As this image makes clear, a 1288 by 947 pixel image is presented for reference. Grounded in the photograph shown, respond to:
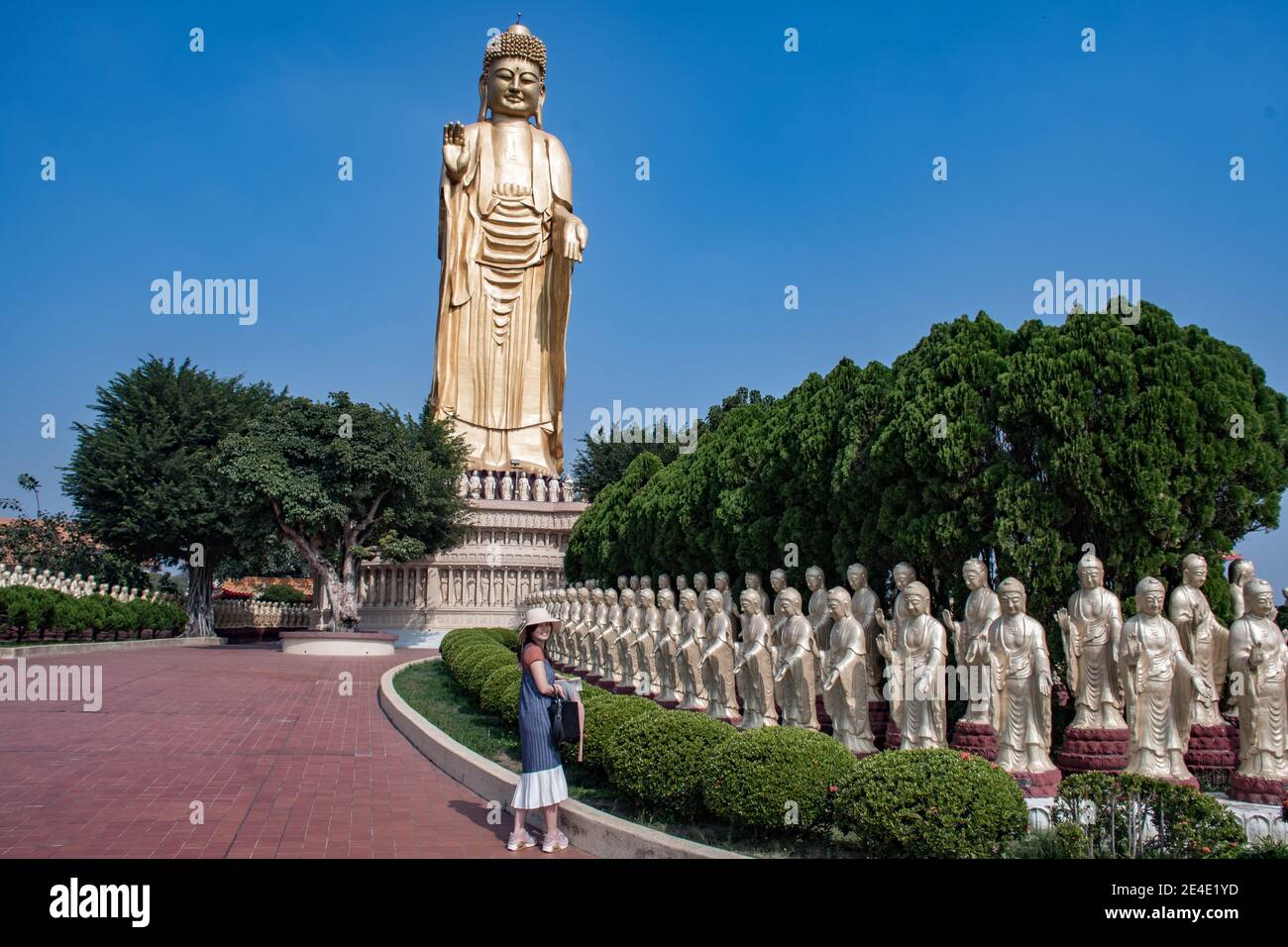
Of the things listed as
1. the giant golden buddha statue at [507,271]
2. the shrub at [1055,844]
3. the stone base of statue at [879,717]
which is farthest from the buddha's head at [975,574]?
the giant golden buddha statue at [507,271]

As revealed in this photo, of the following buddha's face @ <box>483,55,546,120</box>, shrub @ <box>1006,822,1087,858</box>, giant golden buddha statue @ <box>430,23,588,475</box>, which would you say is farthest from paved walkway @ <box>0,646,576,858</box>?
buddha's face @ <box>483,55,546,120</box>

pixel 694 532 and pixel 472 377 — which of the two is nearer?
pixel 694 532

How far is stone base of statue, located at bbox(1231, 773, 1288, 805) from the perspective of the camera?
8.34 meters

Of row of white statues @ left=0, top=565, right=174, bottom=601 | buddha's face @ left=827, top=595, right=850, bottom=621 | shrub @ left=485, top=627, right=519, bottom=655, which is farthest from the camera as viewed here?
row of white statues @ left=0, top=565, right=174, bottom=601

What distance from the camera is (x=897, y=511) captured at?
12922mm

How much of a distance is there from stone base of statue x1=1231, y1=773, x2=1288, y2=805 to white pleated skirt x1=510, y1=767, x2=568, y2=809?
551 centimetres

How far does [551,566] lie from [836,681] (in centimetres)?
2654

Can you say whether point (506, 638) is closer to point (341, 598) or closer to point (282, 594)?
point (341, 598)

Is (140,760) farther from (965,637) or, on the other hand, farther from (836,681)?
(965,637)

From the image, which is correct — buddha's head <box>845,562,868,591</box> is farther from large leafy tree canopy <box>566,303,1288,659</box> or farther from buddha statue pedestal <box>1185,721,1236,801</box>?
buddha statue pedestal <box>1185,721,1236,801</box>

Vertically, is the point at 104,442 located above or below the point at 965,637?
above

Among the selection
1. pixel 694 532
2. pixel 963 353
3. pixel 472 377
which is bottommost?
pixel 694 532
